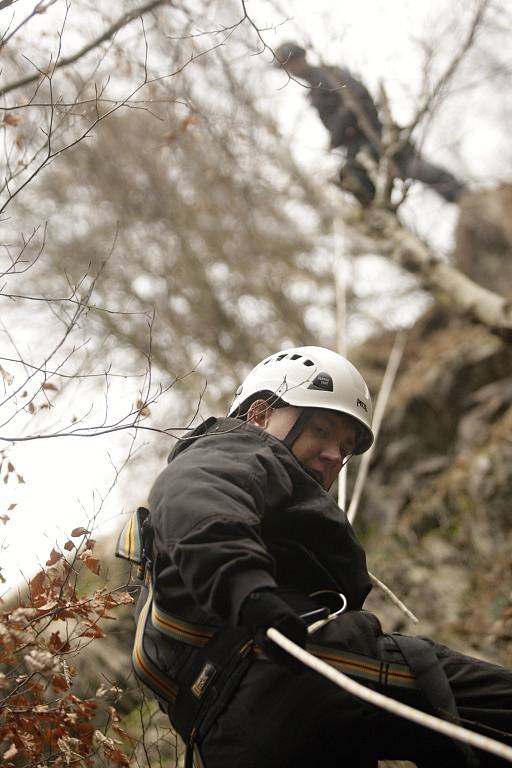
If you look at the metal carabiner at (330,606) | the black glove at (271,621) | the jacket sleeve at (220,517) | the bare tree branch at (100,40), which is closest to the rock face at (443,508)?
the metal carabiner at (330,606)

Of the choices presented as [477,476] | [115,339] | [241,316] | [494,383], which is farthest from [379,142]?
[115,339]

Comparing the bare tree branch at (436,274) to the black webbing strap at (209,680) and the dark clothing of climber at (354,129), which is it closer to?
the dark clothing of climber at (354,129)

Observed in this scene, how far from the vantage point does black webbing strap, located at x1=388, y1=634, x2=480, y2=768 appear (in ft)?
8.37

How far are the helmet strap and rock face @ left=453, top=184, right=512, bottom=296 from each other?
7766 millimetres

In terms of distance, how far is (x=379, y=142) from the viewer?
8203 mm

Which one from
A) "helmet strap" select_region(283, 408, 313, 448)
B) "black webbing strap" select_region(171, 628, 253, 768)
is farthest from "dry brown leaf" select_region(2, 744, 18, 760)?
"helmet strap" select_region(283, 408, 313, 448)

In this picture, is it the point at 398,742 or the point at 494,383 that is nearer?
the point at 398,742

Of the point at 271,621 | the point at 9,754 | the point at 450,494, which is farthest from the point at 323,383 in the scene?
the point at 450,494

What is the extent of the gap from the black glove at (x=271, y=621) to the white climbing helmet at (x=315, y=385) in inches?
54.4

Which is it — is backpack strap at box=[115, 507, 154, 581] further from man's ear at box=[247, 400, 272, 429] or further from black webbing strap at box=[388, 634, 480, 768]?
black webbing strap at box=[388, 634, 480, 768]

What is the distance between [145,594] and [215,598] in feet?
3.23

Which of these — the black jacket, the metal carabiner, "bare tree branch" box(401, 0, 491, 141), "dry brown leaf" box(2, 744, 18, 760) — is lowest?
the metal carabiner

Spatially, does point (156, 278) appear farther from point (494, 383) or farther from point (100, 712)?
point (100, 712)

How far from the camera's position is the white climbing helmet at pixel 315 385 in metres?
3.46
